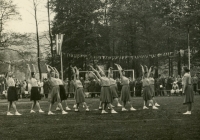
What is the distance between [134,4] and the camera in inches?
2168

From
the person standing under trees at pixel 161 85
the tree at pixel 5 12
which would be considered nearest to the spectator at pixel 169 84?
the person standing under trees at pixel 161 85

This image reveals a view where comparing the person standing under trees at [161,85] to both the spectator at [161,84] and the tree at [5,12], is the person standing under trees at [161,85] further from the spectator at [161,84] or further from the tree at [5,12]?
the tree at [5,12]

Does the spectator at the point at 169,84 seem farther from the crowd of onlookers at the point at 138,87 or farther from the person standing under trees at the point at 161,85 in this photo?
the person standing under trees at the point at 161,85

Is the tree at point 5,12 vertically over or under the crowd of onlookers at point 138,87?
over

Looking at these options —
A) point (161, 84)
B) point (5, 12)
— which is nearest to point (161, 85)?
point (161, 84)

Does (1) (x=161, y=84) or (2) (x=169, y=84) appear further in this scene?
(1) (x=161, y=84)

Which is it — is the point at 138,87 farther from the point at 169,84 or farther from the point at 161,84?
the point at 169,84

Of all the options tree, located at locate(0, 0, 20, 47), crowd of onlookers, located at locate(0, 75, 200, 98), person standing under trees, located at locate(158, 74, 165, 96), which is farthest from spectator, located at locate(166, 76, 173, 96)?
tree, located at locate(0, 0, 20, 47)

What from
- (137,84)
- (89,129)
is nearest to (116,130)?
(89,129)

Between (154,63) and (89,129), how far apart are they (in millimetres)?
42271

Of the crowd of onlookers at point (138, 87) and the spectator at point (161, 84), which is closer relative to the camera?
the crowd of onlookers at point (138, 87)

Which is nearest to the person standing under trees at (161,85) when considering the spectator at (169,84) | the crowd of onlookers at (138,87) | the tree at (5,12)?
the crowd of onlookers at (138,87)

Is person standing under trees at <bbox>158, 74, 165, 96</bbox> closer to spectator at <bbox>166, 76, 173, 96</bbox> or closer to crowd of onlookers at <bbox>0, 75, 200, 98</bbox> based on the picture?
crowd of onlookers at <bbox>0, 75, 200, 98</bbox>

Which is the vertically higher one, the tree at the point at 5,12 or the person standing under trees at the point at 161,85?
the tree at the point at 5,12
